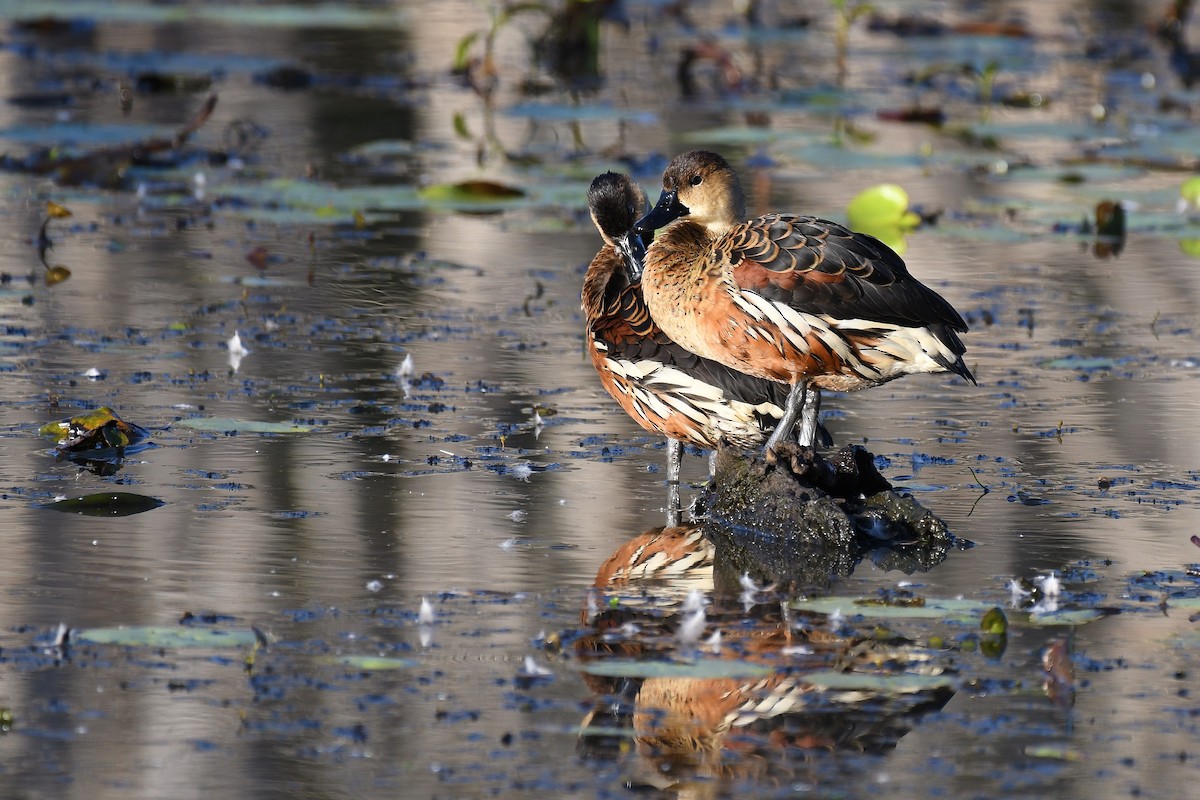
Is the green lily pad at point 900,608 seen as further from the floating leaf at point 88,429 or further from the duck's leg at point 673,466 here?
the floating leaf at point 88,429

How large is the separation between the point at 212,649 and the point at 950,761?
6.22 feet

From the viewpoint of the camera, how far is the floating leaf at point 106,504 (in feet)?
21.1

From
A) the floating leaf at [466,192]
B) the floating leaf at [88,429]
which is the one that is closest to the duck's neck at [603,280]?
the floating leaf at [88,429]

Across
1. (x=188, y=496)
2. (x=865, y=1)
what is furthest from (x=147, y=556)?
(x=865, y=1)

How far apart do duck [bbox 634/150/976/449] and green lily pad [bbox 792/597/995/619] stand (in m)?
1.00

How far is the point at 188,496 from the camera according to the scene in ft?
21.7

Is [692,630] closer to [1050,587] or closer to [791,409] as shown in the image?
Result: [1050,587]

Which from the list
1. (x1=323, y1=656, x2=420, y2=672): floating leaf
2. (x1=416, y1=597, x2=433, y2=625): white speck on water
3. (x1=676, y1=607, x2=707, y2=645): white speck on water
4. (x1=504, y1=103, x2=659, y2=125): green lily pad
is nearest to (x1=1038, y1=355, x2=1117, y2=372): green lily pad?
(x1=676, y1=607, x2=707, y2=645): white speck on water

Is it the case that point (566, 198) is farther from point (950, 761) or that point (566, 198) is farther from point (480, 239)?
point (950, 761)

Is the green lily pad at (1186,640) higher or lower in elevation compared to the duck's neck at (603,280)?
lower

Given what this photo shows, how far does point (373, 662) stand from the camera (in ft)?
16.3

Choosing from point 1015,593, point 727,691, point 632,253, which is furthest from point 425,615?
point 632,253

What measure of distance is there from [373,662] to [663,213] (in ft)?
9.67

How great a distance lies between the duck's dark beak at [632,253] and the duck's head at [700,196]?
15 centimetres
